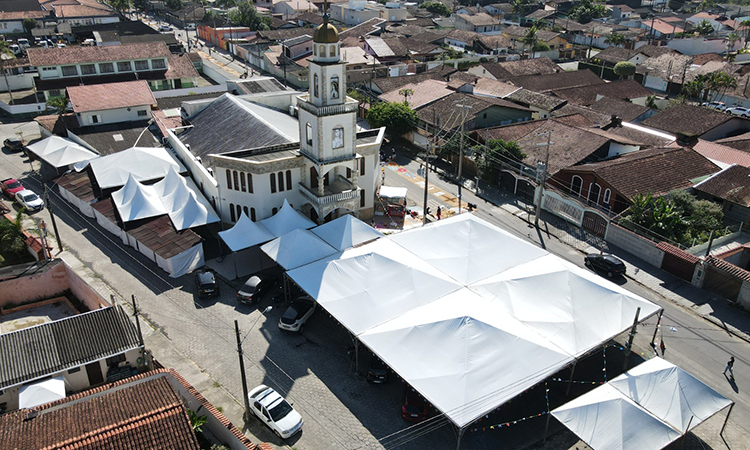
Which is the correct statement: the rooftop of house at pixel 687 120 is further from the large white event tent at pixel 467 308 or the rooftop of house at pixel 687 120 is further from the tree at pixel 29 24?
the tree at pixel 29 24

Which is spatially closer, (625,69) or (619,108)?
(619,108)

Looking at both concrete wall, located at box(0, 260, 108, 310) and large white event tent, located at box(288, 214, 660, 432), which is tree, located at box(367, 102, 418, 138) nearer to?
large white event tent, located at box(288, 214, 660, 432)

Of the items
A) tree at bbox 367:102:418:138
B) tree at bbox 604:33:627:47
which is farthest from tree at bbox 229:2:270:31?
tree at bbox 604:33:627:47

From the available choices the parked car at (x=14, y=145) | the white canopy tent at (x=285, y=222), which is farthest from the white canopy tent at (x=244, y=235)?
the parked car at (x=14, y=145)

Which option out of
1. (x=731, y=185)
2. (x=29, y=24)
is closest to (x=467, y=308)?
(x=731, y=185)

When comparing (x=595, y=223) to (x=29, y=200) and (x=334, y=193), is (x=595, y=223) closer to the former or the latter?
(x=334, y=193)
